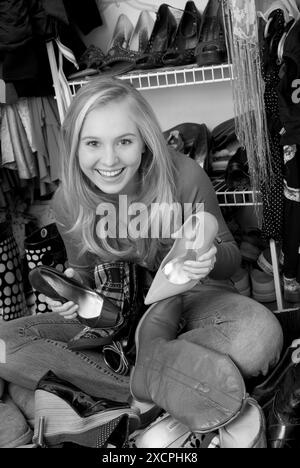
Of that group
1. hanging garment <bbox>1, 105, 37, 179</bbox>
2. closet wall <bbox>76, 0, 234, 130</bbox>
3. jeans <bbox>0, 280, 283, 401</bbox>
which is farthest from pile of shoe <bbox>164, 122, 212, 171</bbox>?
jeans <bbox>0, 280, 283, 401</bbox>

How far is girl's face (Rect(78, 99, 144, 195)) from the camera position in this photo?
49.1 inches

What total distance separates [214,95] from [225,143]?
254 millimetres

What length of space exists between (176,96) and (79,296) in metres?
1.10

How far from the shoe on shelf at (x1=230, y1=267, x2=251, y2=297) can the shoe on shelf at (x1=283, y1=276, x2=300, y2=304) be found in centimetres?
26

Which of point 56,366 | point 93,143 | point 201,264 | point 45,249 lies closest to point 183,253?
point 201,264

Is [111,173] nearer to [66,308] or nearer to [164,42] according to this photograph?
[66,308]

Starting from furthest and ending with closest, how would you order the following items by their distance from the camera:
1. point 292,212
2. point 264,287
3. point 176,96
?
point 176,96, point 264,287, point 292,212

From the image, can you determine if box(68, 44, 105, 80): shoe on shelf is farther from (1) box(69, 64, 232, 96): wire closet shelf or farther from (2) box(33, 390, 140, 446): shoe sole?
(2) box(33, 390, 140, 446): shoe sole

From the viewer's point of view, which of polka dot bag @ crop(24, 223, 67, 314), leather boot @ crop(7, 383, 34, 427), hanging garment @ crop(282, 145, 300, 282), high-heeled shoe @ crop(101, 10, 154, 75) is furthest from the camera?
polka dot bag @ crop(24, 223, 67, 314)

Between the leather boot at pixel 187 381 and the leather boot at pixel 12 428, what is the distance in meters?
0.27

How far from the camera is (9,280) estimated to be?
2.08 metres

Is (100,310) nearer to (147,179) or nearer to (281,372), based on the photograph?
(147,179)

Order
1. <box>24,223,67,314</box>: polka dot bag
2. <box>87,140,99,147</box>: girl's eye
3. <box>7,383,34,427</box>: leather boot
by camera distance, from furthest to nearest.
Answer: <box>24,223,67,314</box>: polka dot bag → <box>7,383,34,427</box>: leather boot → <box>87,140,99,147</box>: girl's eye
